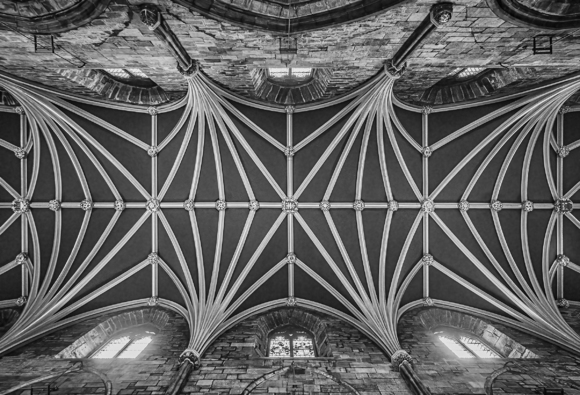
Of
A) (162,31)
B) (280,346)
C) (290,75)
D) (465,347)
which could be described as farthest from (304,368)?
(290,75)

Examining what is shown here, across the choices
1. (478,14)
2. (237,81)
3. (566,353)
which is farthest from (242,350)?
(478,14)

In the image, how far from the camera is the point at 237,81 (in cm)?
1027

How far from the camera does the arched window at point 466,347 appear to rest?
9.70m

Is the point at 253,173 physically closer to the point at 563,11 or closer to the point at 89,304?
the point at 89,304

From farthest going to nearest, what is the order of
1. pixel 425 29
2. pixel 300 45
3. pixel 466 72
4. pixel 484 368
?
pixel 466 72
pixel 484 368
pixel 300 45
pixel 425 29

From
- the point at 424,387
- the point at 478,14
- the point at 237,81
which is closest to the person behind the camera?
the point at 478,14

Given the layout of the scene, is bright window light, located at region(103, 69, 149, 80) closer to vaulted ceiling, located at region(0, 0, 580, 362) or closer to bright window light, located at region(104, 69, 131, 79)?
bright window light, located at region(104, 69, 131, 79)

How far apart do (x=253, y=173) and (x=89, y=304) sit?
25.6ft

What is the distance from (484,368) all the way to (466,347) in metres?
1.69

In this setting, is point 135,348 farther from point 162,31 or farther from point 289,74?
point 289,74

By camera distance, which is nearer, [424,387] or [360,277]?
[424,387]

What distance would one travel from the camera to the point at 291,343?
10.4m

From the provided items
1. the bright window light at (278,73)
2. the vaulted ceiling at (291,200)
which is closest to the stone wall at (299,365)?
the vaulted ceiling at (291,200)

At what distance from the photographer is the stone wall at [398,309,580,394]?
784 cm
